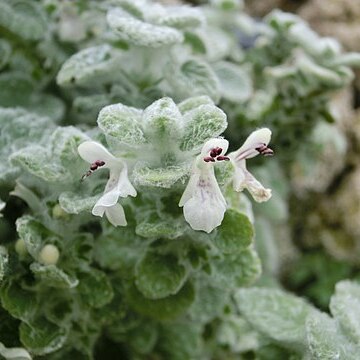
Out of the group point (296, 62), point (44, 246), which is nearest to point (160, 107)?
point (44, 246)

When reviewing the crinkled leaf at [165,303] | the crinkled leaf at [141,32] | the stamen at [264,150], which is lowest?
the crinkled leaf at [165,303]

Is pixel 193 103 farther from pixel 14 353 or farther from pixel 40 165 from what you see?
pixel 14 353

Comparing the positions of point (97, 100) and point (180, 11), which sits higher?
point (180, 11)

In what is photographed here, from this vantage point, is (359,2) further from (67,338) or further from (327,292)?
(67,338)

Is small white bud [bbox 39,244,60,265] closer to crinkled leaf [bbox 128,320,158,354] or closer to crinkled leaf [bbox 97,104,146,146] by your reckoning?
crinkled leaf [bbox 97,104,146,146]

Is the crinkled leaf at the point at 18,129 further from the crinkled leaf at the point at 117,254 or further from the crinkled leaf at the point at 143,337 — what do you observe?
the crinkled leaf at the point at 143,337

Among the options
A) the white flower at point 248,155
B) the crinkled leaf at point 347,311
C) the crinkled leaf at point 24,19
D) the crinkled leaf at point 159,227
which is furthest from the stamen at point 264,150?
the crinkled leaf at point 24,19

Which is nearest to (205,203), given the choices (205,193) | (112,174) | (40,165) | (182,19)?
(205,193)
